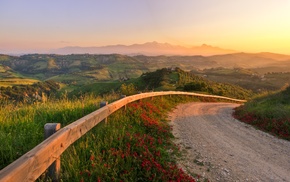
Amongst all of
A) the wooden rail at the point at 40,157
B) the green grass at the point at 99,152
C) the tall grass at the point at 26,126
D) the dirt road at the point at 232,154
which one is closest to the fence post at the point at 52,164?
the wooden rail at the point at 40,157

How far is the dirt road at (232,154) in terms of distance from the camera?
623 cm

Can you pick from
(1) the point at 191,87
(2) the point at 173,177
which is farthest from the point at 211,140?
(1) the point at 191,87

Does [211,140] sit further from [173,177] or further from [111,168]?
[111,168]

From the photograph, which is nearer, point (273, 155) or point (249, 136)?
point (273, 155)

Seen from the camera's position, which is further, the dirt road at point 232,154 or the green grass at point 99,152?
the dirt road at point 232,154

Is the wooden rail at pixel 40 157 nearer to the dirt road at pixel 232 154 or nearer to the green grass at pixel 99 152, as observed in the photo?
the green grass at pixel 99 152

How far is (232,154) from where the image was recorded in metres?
7.77

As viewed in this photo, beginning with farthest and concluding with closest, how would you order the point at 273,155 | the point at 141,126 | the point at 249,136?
the point at 249,136 → the point at 141,126 → the point at 273,155

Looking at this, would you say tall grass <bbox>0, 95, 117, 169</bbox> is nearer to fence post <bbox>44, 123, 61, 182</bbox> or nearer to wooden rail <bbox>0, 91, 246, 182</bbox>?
fence post <bbox>44, 123, 61, 182</bbox>

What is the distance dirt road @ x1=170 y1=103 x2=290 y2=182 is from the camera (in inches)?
245

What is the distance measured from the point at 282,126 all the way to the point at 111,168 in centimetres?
1047

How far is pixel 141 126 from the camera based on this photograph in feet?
28.8

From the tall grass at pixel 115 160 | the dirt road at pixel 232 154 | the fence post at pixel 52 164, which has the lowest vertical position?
the dirt road at pixel 232 154

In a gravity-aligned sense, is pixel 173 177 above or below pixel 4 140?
below
